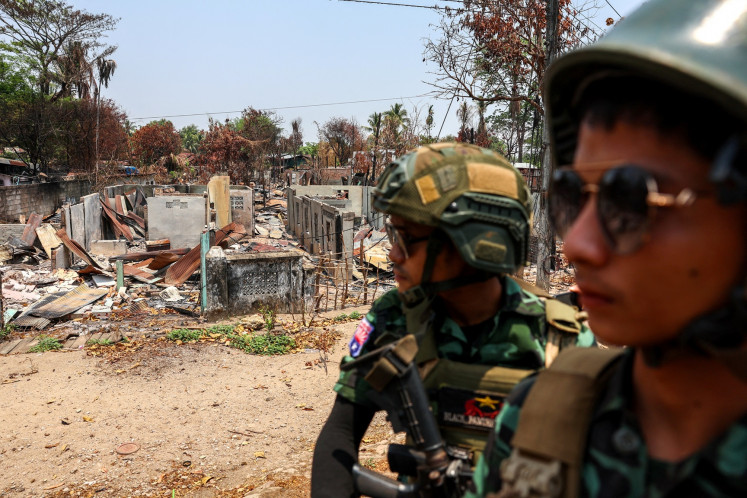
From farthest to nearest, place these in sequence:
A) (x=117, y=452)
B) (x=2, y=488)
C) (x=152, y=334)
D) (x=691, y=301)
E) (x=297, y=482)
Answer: (x=152, y=334) < (x=117, y=452) < (x=2, y=488) < (x=297, y=482) < (x=691, y=301)

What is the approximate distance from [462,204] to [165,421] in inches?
200

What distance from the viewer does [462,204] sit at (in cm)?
164

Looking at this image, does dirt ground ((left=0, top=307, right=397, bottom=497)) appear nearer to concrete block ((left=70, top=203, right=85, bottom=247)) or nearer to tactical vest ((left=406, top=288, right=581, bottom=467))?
tactical vest ((left=406, top=288, right=581, bottom=467))

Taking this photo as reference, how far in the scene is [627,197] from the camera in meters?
0.72

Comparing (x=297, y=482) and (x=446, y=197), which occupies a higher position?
(x=446, y=197)

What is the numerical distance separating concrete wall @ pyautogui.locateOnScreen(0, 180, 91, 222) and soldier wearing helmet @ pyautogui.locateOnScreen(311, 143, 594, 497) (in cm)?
2048

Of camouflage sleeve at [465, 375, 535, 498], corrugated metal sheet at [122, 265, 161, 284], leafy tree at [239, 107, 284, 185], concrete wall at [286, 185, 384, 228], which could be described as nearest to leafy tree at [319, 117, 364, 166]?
leafy tree at [239, 107, 284, 185]

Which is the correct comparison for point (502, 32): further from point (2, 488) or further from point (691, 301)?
point (691, 301)

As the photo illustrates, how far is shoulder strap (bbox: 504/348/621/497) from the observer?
83 cm

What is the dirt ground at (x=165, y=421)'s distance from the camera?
181 inches

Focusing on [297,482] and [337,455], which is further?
[297,482]

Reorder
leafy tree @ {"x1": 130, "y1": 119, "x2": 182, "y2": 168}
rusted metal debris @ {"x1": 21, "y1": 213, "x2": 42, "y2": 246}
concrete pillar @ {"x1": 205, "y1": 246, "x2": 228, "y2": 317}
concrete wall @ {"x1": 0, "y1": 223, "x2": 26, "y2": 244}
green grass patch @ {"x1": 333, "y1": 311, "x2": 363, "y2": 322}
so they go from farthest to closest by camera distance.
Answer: leafy tree @ {"x1": 130, "y1": 119, "x2": 182, "y2": 168} < concrete wall @ {"x1": 0, "y1": 223, "x2": 26, "y2": 244} < rusted metal debris @ {"x1": 21, "y1": 213, "x2": 42, "y2": 246} < green grass patch @ {"x1": 333, "y1": 311, "x2": 363, "y2": 322} < concrete pillar @ {"x1": 205, "y1": 246, "x2": 228, "y2": 317}

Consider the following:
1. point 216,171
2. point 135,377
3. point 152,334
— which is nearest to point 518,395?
point 135,377

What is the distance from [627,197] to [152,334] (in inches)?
348
